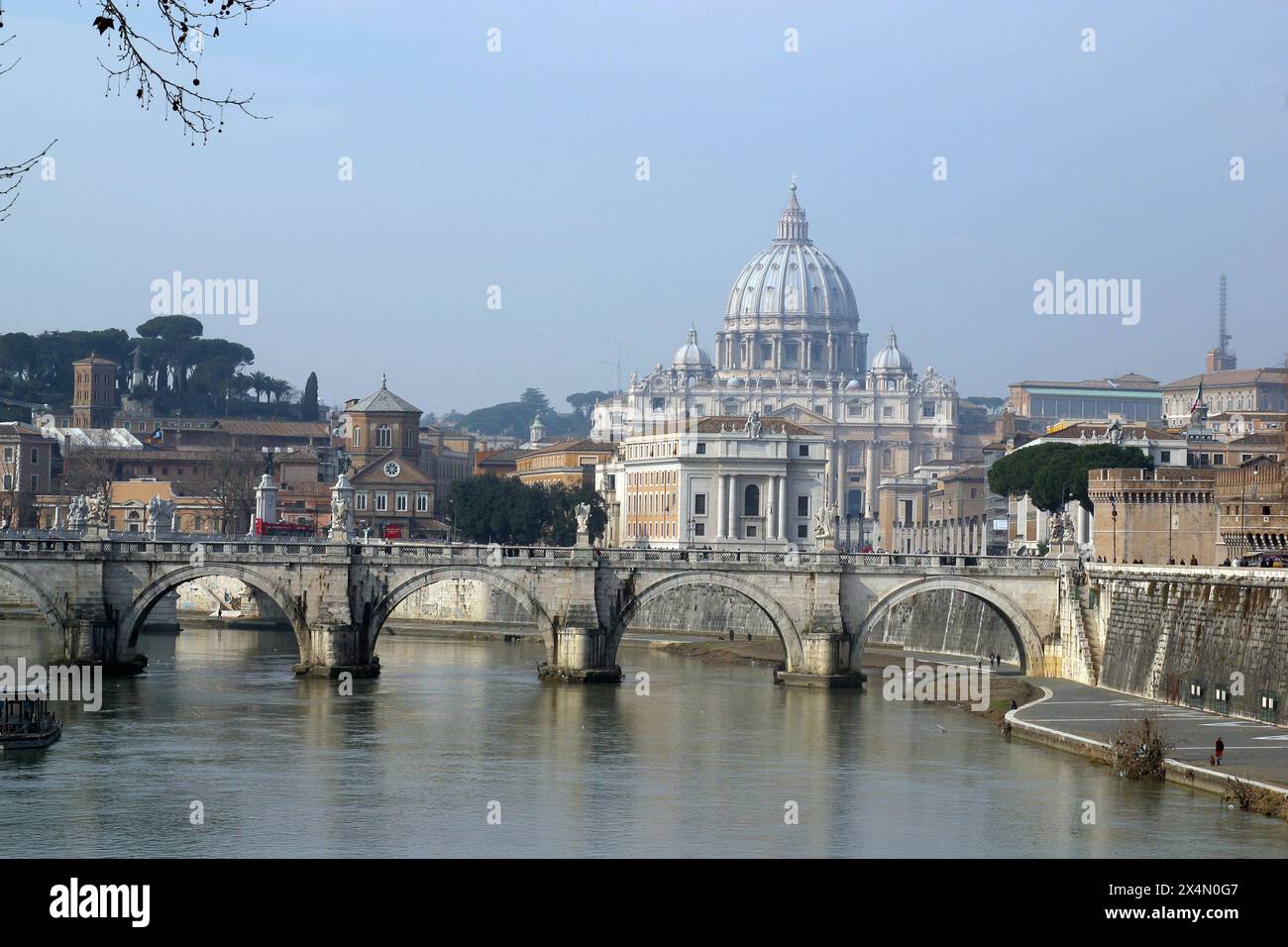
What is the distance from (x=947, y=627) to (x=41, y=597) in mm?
27362

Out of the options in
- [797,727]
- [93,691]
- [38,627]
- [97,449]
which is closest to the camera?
[797,727]

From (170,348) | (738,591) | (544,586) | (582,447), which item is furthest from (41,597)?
(170,348)

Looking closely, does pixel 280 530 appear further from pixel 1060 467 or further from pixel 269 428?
pixel 269 428

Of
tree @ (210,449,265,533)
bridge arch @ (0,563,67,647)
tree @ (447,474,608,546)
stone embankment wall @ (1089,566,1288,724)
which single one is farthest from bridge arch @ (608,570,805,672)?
tree @ (210,449,265,533)

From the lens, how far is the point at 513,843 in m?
35.0

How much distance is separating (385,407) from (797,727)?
258ft

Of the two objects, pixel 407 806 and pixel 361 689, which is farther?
pixel 361 689

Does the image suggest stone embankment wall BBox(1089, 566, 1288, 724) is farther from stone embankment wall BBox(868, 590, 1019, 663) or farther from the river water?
stone embankment wall BBox(868, 590, 1019, 663)

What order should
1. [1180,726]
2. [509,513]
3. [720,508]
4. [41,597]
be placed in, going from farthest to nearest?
[720,508], [509,513], [41,597], [1180,726]

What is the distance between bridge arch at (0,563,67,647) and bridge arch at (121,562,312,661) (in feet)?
5.24

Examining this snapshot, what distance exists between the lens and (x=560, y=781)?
137 feet

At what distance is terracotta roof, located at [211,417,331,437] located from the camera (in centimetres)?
12975
